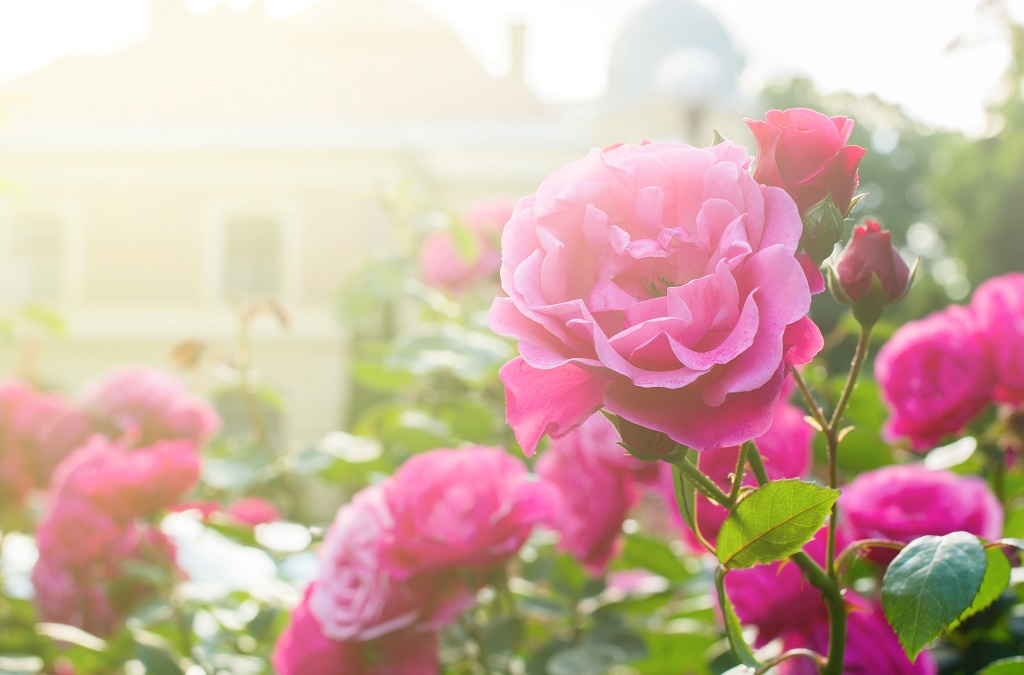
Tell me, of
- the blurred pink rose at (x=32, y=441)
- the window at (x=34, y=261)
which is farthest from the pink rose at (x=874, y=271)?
the window at (x=34, y=261)

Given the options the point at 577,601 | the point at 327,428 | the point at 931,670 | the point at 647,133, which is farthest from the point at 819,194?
the point at 327,428

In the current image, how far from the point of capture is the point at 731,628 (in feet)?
1.57

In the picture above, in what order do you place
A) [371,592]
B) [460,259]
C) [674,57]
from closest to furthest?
[371,592]
[460,259]
[674,57]

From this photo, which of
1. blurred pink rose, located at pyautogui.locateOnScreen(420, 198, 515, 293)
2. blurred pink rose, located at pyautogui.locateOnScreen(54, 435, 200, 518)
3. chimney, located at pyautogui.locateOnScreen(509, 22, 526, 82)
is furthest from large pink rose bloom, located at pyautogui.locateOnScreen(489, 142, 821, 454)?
chimney, located at pyautogui.locateOnScreen(509, 22, 526, 82)

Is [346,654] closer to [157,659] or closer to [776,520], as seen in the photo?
[157,659]

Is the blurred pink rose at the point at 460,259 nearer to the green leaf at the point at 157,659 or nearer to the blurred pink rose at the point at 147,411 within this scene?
the blurred pink rose at the point at 147,411

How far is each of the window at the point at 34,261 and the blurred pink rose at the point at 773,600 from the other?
13.2 metres

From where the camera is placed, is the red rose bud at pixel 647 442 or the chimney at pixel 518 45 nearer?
the red rose bud at pixel 647 442

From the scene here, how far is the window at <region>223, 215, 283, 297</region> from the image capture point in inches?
480

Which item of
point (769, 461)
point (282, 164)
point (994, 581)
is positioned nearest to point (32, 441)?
point (769, 461)

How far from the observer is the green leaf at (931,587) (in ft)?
1.44

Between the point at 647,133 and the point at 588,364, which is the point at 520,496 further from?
the point at 647,133

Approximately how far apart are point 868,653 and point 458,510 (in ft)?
1.01

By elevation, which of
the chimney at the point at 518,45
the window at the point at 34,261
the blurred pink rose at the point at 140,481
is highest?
the blurred pink rose at the point at 140,481
